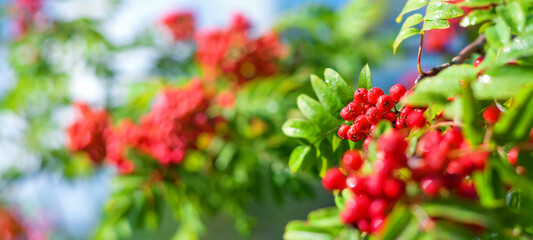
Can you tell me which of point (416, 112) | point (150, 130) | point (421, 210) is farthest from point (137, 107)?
point (421, 210)

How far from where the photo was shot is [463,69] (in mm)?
474

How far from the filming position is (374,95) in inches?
22.6

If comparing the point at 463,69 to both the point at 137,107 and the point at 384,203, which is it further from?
the point at 137,107

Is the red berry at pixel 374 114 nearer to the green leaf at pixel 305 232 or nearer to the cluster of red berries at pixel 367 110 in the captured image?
the cluster of red berries at pixel 367 110

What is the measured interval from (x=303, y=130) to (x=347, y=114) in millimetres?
82

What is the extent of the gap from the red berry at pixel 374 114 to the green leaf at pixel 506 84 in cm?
14

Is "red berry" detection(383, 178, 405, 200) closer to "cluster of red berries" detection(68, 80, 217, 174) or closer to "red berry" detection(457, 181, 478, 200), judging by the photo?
"red berry" detection(457, 181, 478, 200)

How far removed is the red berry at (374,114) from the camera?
546 millimetres

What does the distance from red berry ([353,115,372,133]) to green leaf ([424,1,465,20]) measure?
0.18 meters

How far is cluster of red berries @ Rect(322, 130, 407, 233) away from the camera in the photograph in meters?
0.38

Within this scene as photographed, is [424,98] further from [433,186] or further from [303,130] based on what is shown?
[303,130]

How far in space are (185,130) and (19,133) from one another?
1.73 metres

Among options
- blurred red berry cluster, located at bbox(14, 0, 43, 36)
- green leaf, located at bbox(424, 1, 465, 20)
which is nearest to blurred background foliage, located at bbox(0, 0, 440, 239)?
blurred red berry cluster, located at bbox(14, 0, 43, 36)

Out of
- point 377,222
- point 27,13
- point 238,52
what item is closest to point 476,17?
point 377,222
